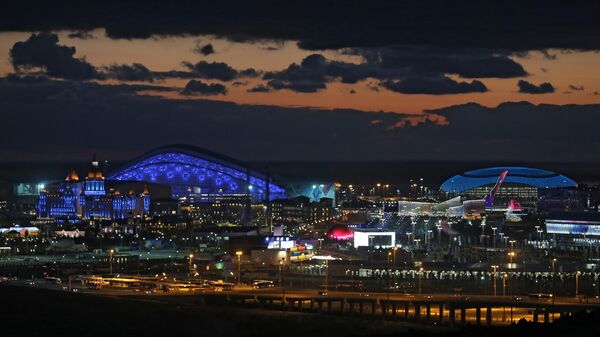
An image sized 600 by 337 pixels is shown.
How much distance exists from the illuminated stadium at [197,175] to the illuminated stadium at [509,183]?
15221 mm

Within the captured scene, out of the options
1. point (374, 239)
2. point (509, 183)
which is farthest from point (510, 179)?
point (374, 239)

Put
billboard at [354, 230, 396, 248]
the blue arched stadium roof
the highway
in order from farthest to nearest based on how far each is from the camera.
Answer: the blue arched stadium roof < billboard at [354, 230, 396, 248] < the highway

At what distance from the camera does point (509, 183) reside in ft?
362

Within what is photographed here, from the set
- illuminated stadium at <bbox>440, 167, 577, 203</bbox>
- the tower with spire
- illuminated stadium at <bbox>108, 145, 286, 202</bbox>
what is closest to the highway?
the tower with spire

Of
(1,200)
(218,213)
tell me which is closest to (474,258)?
(218,213)

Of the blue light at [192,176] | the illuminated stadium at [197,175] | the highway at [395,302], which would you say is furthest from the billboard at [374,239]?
the blue light at [192,176]

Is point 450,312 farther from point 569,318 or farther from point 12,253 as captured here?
point 12,253

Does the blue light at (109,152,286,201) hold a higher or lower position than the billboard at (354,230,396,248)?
higher

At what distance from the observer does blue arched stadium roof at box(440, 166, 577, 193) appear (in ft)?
364

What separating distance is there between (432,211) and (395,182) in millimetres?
74745

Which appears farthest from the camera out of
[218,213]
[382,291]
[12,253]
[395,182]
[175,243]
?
[395,182]

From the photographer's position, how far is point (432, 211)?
9444 centimetres

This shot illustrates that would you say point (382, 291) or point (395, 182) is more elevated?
point (395, 182)

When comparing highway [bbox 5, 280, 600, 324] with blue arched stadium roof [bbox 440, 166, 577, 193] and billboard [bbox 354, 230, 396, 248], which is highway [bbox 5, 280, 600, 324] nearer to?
billboard [bbox 354, 230, 396, 248]
